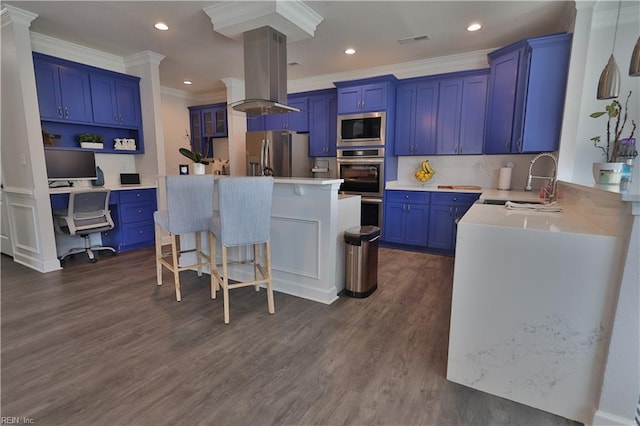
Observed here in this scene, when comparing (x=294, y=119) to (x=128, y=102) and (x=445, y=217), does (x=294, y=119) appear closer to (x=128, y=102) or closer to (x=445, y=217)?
(x=128, y=102)

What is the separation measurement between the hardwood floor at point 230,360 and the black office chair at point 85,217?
0.84 meters

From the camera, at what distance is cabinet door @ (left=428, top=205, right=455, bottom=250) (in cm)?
411

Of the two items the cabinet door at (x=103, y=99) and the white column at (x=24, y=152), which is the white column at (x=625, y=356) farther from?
the cabinet door at (x=103, y=99)

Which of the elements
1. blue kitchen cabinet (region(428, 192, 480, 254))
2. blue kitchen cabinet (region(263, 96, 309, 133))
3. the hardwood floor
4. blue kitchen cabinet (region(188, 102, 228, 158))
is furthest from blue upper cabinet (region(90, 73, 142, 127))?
blue kitchen cabinet (region(428, 192, 480, 254))

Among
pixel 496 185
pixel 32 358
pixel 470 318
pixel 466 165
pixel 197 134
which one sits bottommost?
pixel 32 358

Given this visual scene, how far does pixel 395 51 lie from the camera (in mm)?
4098

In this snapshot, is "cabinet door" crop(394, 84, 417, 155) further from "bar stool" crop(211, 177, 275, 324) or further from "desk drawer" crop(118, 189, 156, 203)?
"desk drawer" crop(118, 189, 156, 203)

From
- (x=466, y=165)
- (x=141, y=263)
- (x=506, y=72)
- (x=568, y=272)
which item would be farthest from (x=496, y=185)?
(x=141, y=263)

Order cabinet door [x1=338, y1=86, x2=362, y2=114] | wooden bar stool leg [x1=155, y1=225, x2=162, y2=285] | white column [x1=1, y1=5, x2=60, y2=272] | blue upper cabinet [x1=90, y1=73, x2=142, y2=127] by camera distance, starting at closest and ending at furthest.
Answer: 1. wooden bar stool leg [x1=155, y1=225, x2=162, y2=285]
2. white column [x1=1, y1=5, x2=60, y2=272]
3. blue upper cabinet [x1=90, y1=73, x2=142, y2=127]
4. cabinet door [x1=338, y1=86, x2=362, y2=114]

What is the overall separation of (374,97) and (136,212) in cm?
384

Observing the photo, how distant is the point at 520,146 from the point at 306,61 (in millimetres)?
3023

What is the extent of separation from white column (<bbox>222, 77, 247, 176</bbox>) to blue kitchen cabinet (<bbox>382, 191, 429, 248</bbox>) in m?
2.91

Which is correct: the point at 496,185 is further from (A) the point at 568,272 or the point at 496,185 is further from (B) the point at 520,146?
(A) the point at 568,272

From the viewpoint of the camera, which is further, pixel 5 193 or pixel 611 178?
pixel 5 193
